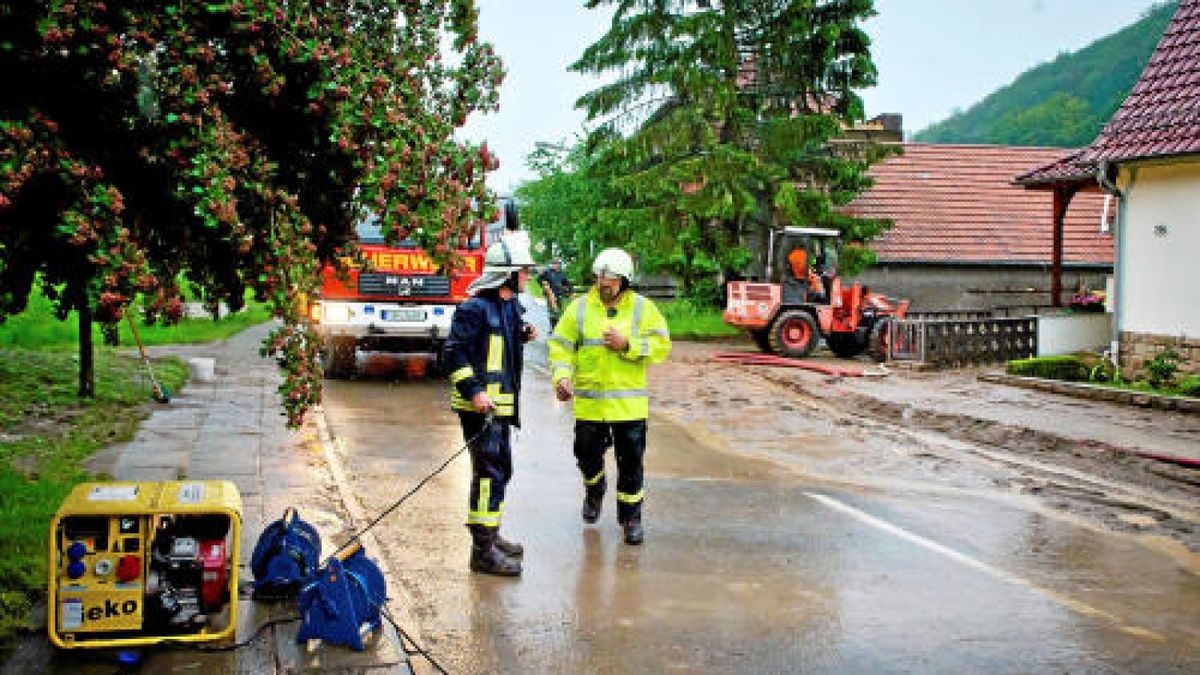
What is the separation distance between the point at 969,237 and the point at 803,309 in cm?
1181

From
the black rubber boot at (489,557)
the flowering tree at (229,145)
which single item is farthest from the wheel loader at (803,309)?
the black rubber boot at (489,557)

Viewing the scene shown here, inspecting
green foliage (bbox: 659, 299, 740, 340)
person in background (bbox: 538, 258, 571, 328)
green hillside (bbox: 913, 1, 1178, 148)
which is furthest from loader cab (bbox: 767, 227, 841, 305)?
green hillside (bbox: 913, 1, 1178, 148)

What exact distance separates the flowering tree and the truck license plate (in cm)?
953

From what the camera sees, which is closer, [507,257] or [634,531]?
[507,257]

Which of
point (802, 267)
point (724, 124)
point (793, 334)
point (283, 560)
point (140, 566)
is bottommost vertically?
point (283, 560)

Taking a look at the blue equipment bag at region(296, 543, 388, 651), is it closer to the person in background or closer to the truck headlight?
the truck headlight

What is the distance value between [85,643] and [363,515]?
3133mm

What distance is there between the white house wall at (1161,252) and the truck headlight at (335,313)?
41.3 feet

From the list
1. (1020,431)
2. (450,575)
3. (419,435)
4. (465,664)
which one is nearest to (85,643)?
(465,664)

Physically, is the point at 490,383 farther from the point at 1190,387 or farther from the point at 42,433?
the point at 1190,387

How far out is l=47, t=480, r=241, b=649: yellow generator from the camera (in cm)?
512

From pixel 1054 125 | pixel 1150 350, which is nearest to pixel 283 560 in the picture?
pixel 1150 350

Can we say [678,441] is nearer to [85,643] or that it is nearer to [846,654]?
[846,654]

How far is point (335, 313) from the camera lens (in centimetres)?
1681
